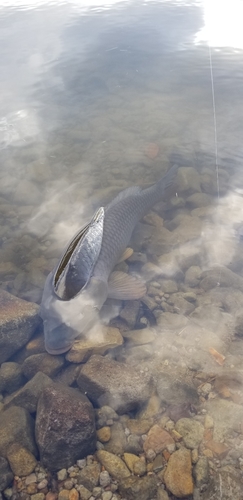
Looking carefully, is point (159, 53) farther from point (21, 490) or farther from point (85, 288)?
point (21, 490)

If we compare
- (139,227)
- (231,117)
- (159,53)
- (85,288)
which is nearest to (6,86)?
(159,53)

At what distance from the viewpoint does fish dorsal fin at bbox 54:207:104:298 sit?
13.0 feet

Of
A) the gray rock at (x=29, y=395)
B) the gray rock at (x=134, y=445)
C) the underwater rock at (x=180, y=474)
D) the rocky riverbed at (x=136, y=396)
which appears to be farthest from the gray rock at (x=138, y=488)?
the gray rock at (x=29, y=395)

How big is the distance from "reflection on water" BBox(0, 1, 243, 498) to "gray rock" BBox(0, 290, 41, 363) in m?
0.43

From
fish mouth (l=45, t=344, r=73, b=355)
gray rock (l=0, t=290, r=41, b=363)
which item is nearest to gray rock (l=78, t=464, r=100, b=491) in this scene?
fish mouth (l=45, t=344, r=73, b=355)

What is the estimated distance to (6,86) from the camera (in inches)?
424

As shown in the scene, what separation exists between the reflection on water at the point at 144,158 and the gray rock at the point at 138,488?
838mm

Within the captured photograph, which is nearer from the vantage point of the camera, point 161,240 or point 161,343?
point 161,343

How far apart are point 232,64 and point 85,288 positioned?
32.7 feet

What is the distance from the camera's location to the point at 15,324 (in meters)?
4.20

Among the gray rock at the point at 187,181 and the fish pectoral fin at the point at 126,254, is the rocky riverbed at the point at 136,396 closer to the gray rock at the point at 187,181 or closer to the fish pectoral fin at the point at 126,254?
the fish pectoral fin at the point at 126,254

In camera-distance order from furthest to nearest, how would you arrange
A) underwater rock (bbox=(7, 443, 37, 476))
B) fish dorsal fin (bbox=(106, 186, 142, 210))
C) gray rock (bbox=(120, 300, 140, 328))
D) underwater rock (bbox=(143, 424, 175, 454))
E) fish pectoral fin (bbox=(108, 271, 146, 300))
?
fish dorsal fin (bbox=(106, 186, 142, 210))
fish pectoral fin (bbox=(108, 271, 146, 300))
gray rock (bbox=(120, 300, 140, 328))
underwater rock (bbox=(143, 424, 175, 454))
underwater rock (bbox=(7, 443, 37, 476))

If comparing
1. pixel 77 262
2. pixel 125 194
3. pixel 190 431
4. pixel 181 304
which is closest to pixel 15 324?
pixel 77 262

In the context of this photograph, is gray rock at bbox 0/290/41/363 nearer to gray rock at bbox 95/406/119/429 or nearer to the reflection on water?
the reflection on water
